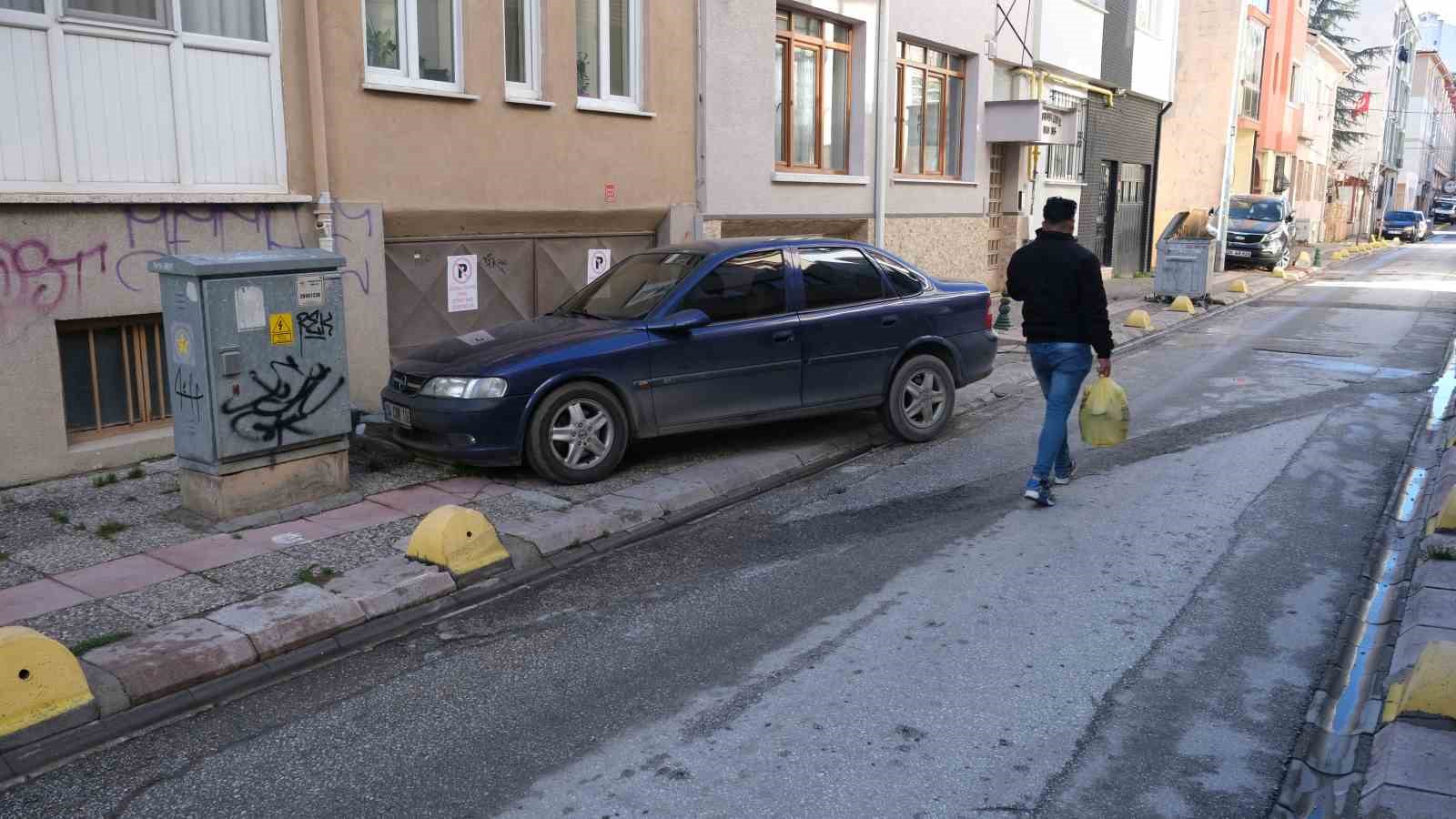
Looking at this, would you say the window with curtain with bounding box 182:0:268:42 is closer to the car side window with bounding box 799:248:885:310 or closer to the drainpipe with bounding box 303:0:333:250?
the drainpipe with bounding box 303:0:333:250

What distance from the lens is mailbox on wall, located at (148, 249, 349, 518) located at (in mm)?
6750

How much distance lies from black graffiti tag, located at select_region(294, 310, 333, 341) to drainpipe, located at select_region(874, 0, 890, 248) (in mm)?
10453

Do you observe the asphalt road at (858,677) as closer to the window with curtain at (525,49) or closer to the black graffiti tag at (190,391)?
the black graffiti tag at (190,391)

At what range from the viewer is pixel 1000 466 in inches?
340

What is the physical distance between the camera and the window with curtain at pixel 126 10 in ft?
25.8

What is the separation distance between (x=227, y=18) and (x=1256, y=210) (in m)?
28.7

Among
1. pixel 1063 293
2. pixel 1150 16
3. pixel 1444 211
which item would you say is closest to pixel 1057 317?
pixel 1063 293

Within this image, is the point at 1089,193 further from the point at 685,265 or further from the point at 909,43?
the point at 685,265

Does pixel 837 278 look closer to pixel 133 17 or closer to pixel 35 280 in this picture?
pixel 133 17

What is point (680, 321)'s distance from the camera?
809cm

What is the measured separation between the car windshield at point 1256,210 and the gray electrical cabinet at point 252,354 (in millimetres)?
28593

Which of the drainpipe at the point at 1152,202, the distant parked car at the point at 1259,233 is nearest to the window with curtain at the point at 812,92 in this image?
the drainpipe at the point at 1152,202

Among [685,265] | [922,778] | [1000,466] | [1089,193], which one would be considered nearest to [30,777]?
[922,778]

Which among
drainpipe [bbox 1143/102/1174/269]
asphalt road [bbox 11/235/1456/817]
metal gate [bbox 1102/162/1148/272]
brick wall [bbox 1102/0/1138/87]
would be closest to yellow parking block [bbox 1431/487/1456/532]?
asphalt road [bbox 11/235/1456/817]
